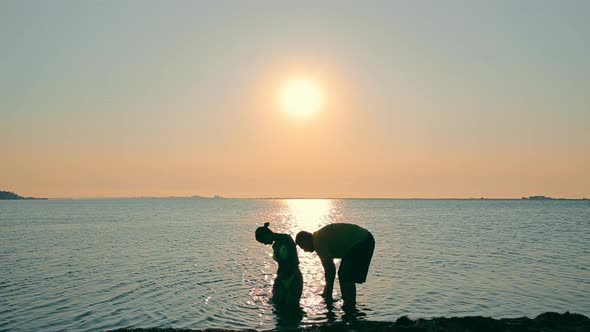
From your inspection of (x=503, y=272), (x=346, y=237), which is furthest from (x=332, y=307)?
(x=503, y=272)

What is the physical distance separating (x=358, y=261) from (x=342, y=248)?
2.18ft

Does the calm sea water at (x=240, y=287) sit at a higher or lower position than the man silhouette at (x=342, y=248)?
lower

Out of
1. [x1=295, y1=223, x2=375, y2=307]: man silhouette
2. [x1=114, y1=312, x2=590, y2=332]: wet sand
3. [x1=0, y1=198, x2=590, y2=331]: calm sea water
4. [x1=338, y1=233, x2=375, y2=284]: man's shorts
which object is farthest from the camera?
[x1=0, y1=198, x2=590, y2=331]: calm sea water

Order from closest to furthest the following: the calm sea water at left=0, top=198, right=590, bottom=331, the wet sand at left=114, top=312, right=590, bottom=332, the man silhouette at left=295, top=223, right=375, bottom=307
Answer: the wet sand at left=114, top=312, right=590, bottom=332 < the man silhouette at left=295, top=223, right=375, bottom=307 < the calm sea water at left=0, top=198, right=590, bottom=331

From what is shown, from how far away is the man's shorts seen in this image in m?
13.5

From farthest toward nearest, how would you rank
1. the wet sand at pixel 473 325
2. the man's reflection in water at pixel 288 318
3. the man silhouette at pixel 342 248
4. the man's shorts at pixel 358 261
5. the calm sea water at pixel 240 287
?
the calm sea water at pixel 240 287, the man's shorts at pixel 358 261, the man silhouette at pixel 342 248, the man's reflection in water at pixel 288 318, the wet sand at pixel 473 325

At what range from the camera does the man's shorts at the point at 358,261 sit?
13.5 m

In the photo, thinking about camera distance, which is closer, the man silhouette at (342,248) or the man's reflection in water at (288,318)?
the man's reflection in water at (288,318)

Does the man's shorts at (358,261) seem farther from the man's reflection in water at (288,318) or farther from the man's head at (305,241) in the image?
the man's reflection in water at (288,318)

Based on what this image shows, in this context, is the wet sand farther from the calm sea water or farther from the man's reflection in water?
the calm sea water

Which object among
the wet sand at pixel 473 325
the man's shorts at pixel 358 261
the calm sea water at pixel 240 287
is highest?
the man's shorts at pixel 358 261

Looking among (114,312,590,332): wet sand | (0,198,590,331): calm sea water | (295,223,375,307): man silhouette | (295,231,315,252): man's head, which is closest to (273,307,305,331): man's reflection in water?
(0,198,590,331): calm sea water

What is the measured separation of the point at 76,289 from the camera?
707 inches

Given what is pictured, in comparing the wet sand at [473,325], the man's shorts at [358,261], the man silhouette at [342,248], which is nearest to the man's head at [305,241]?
the man silhouette at [342,248]
